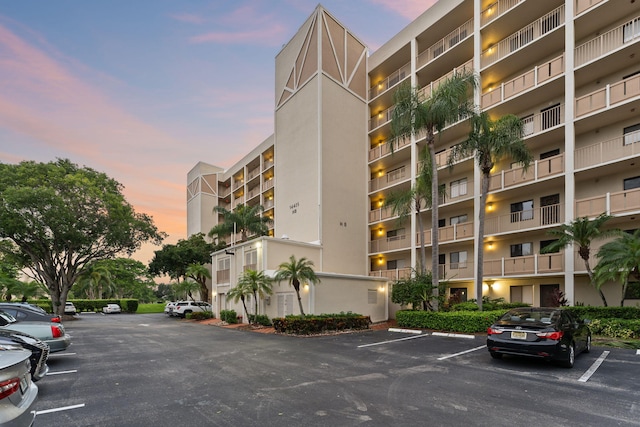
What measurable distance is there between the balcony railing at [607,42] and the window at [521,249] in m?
10.1

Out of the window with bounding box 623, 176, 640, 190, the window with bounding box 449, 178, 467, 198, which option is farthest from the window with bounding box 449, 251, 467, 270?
the window with bounding box 623, 176, 640, 190

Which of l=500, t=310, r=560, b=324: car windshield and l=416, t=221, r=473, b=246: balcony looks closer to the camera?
l=500, t=310, r=560, b=324: car windshield

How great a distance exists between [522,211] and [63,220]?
30.8 meters

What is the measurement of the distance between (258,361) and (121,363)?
3861mm

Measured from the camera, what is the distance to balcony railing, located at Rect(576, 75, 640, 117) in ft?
53.1

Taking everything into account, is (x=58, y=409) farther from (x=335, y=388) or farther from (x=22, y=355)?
(x=335, y=388)

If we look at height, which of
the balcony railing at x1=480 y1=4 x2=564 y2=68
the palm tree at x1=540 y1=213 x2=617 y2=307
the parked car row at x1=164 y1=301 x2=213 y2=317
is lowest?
the parked car row at x1=164 y1=301 x2=213 y2=317

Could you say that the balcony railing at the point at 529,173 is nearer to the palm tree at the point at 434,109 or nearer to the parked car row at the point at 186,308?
the palm tree at the point at 434,109

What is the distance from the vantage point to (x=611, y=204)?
16422 millimetres

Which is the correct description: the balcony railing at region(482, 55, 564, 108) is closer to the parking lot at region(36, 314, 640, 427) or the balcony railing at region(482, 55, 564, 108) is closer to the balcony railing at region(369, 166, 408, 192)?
the balcony railing at region(369, 166, 408, 192)

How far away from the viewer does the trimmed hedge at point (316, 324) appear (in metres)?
16.5

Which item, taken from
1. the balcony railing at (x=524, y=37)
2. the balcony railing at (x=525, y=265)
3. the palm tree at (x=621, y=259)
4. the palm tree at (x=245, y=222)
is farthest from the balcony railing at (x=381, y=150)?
the palm tree at (x=621, y=259)

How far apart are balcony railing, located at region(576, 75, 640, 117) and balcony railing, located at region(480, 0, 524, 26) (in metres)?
7.40

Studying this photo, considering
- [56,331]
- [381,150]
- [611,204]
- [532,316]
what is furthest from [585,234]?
[56,331]
